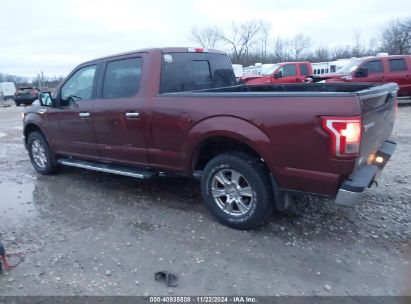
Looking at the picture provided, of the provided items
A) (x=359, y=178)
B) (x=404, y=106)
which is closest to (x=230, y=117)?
(x=359, y=178)

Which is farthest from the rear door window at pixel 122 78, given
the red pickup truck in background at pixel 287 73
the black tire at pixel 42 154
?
the red pickup truck in background at pixel 287 73

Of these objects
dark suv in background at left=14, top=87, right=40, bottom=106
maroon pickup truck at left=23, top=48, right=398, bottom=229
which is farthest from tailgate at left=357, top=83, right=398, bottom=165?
dark suv in background at left=14, top=87, right=40, bottom=106

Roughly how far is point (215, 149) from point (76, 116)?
2320mm

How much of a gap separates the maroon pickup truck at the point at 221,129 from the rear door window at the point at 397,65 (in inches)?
421

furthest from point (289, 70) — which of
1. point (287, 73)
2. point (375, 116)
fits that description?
point (375, 116)

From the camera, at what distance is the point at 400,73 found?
13.6 metres

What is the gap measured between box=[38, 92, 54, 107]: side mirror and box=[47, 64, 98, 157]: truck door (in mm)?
105

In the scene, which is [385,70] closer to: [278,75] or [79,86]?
[278,75]

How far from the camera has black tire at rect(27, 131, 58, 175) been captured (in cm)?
604

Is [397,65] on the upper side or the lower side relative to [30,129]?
upper

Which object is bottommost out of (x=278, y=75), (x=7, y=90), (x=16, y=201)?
(x=16, y=201)

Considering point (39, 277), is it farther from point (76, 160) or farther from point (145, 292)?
point (76, 160)

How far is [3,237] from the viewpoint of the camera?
3.88 metres

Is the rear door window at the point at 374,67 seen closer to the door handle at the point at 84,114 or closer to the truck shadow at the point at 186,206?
the truck shadow at the point at 186,206
